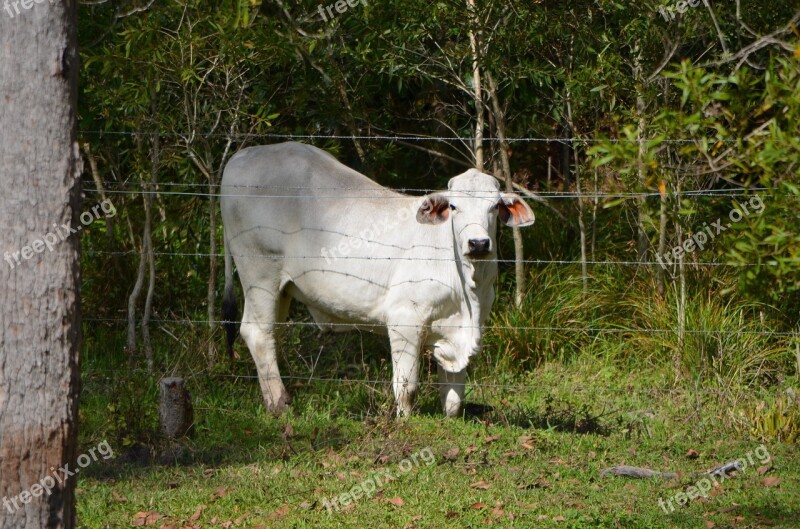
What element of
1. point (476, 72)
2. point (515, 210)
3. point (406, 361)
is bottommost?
point (406, 361)

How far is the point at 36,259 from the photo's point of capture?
402 cm

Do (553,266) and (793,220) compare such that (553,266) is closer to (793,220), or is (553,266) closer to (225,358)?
(225,358)

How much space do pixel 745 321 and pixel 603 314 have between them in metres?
1.21

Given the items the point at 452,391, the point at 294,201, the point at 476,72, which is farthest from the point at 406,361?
the point at 476,72

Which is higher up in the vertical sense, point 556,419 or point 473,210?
point 473,210

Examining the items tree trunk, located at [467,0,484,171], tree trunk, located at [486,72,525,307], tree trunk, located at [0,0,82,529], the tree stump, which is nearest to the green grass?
the tree stump

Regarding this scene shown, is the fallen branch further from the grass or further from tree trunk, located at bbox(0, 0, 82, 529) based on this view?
tree trunk, located at bbox(0, 0, 82, 529)

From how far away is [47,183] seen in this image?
4.01m

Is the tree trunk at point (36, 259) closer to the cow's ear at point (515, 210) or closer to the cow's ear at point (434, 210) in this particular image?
the cow's ear at point (434, 210)

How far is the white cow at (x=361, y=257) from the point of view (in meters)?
7.45

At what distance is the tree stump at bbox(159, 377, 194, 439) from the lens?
691cm

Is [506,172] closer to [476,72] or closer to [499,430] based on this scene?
[476,72]

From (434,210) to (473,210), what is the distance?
323 millimetres

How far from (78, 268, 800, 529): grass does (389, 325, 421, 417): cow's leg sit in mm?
131
